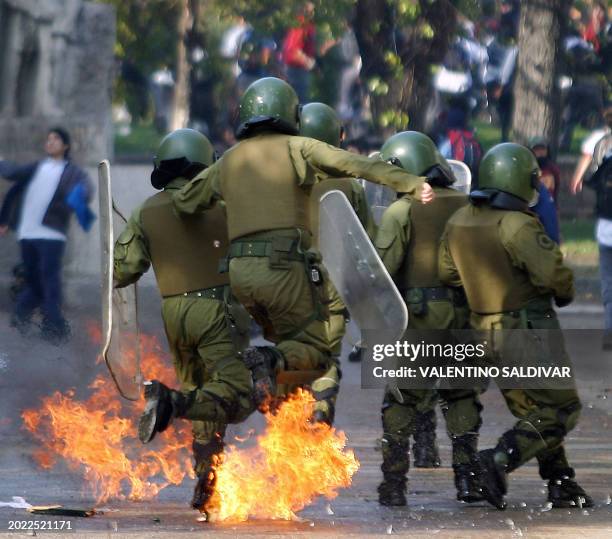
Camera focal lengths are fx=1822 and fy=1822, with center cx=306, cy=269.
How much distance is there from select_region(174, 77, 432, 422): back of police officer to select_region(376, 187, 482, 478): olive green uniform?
0.72m

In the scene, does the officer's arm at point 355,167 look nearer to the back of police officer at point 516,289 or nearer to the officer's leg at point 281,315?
the officer's leg at point 281,315

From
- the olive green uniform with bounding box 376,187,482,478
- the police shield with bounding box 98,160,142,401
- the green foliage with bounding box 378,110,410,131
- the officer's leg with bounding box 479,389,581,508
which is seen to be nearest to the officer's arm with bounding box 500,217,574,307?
the officer's leg with bounding box 479,389,581,508

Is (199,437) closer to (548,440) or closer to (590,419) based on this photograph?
(548,440)

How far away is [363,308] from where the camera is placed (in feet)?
25.0

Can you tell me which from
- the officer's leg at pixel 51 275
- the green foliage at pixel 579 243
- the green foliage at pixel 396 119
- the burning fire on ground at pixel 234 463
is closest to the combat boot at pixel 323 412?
the burning fire on ground at pixel 234 463

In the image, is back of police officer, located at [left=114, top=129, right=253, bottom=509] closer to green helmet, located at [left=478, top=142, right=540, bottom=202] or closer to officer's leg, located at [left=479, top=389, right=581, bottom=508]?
officer's leg, located at [left=479, top=389, right=581, bottom=508]

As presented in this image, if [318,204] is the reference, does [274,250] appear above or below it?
below

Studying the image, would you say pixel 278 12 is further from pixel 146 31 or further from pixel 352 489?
pixel 352 489

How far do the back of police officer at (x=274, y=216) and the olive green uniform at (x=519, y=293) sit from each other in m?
0.70

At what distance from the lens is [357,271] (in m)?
7.59

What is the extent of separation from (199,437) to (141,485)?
0.51 meters

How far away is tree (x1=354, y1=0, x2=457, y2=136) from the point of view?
18.0 meters

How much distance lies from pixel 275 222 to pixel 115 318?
0.99 metres

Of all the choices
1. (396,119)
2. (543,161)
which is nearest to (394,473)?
(543,161)
